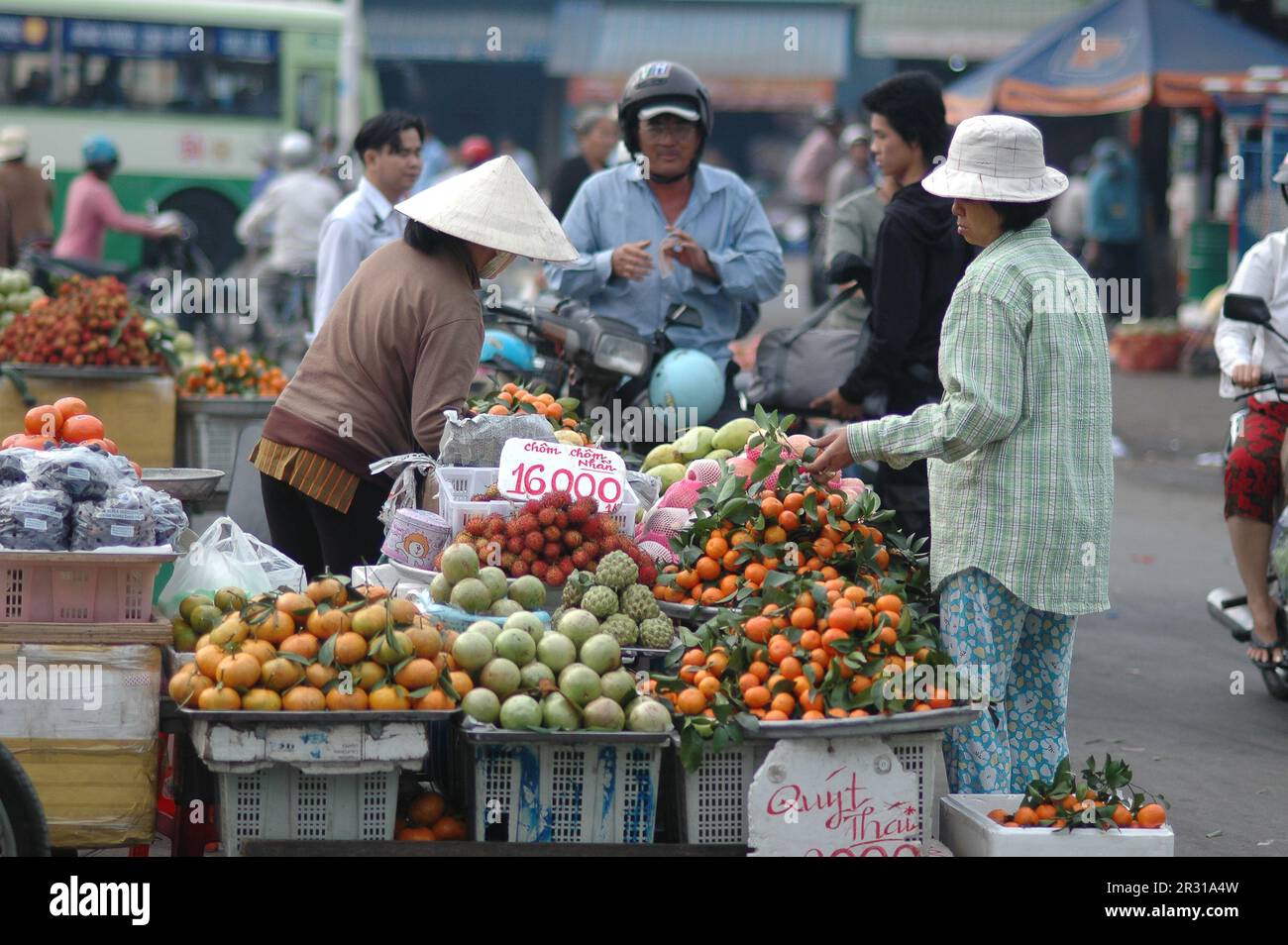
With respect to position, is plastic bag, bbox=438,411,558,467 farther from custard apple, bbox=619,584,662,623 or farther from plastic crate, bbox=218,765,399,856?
plastic crate, bbox=218,765,399,856

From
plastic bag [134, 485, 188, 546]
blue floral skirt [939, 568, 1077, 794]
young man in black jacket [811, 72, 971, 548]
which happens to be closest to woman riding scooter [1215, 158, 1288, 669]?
young man in black jacket [811, 72, 971, 548]

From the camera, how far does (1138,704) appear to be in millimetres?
6750

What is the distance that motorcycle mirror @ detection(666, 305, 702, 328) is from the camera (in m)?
6.63

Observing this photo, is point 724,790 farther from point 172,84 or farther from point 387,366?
point 172,84

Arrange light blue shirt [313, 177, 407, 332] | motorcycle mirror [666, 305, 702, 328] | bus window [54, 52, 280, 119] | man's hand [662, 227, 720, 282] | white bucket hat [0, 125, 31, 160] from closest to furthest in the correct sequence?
man's hand [662, 227, 720, 282]
motorcycle mirror [666, 305, 702, 328]
light blue shirt [313, 177, 407, 332]
white bucket hat [0, 125, 31, 160]
bus window [54, 52, 280, 119]

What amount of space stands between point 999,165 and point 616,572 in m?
1.45

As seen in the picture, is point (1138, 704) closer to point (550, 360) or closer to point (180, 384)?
point (550, 360)

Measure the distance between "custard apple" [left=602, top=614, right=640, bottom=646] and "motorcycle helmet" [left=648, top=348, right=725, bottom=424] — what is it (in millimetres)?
2165

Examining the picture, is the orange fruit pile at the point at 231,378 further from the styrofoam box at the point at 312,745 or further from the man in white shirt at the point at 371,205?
the styrofoam box at the point at 312,745

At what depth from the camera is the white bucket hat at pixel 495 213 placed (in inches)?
192

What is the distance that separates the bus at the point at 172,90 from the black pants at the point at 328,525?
16079 mm

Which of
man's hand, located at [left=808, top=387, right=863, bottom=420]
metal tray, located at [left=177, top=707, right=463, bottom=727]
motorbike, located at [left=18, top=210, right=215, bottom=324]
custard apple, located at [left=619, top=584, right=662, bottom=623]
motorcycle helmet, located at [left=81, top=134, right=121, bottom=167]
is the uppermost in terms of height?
motorcycle helmet, located at [left=81, top=134, right=121, bottom=167]
